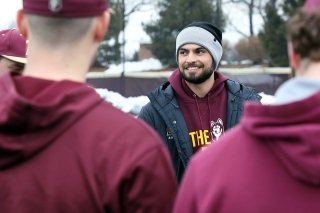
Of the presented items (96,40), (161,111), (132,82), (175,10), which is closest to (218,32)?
(161,111)

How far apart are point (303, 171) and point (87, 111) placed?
0.71 metres

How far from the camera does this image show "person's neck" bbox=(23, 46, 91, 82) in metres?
2.34

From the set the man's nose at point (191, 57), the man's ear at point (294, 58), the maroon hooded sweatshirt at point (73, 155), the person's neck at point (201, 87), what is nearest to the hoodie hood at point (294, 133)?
the man's ear at point (294, 58)

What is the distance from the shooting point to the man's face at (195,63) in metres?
5.52

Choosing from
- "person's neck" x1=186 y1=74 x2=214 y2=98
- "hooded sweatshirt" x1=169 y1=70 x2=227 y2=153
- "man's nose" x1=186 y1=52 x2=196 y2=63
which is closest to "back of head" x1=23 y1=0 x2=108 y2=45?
"hooded sweatshirt" x1=169 y1=70 x2=227 y2=153

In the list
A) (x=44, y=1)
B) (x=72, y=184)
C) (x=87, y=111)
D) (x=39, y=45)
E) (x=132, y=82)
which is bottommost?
(x=132, y=82)

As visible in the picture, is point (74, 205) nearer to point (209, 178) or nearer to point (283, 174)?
point (209, 178)

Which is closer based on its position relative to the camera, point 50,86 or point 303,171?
point 303,171

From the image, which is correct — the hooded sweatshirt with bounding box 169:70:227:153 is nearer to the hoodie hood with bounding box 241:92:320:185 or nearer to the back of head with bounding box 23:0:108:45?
the back of head with bounding box 23:0:108:45

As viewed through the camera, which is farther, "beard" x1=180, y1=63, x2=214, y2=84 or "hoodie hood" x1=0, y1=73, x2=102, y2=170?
"beard" x1=180, y1=63, x2=214, y2=84

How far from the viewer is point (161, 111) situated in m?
5.25

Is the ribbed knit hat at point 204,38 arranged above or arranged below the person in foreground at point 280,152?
above

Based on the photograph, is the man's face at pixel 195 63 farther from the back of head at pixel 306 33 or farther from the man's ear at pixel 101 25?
the back of head at pixel 306 33

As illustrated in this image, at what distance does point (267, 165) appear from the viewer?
2.17m
